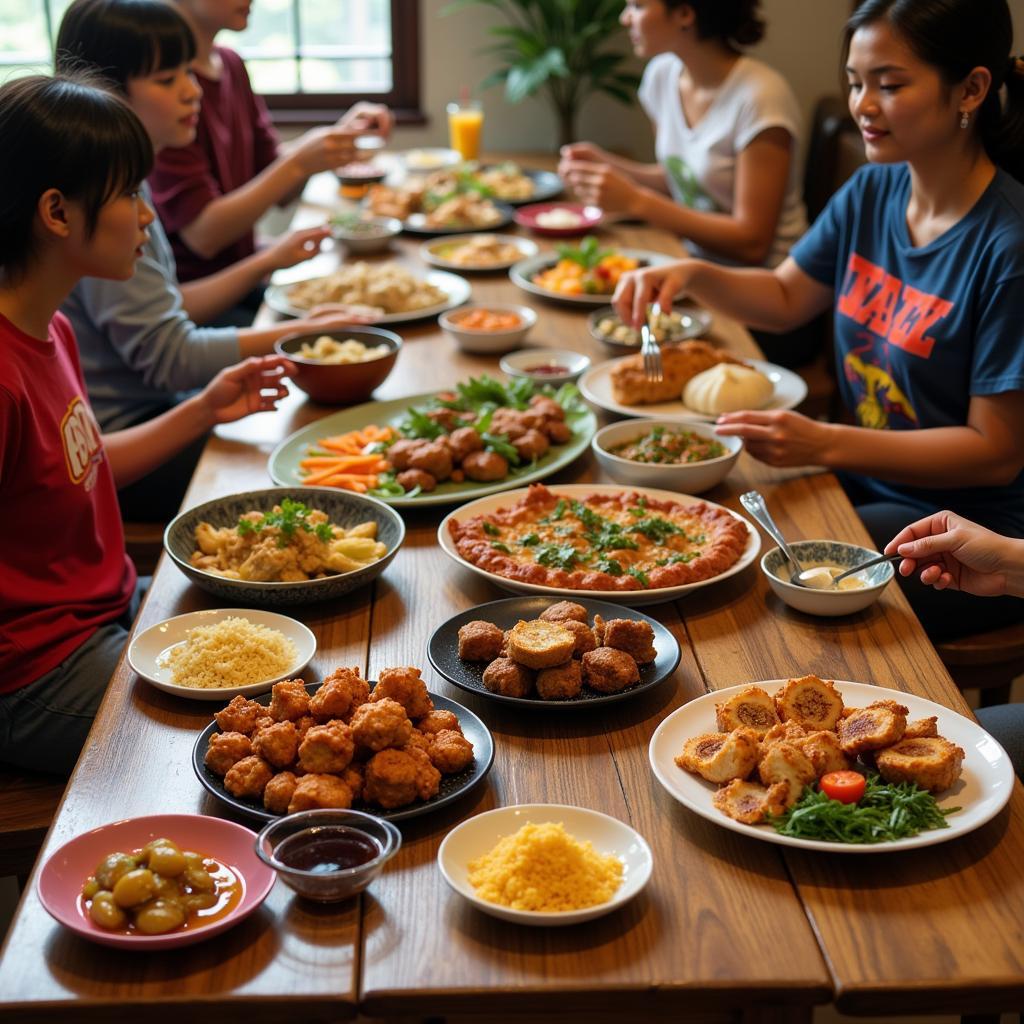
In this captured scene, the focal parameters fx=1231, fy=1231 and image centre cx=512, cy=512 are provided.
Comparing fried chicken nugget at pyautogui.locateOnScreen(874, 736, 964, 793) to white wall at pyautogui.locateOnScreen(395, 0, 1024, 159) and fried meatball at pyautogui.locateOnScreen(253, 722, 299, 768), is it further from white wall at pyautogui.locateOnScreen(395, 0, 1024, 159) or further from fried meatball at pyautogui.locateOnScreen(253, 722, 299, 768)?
white wall at pyautogui.locateOnScreen(395, 0, 1024, 159)

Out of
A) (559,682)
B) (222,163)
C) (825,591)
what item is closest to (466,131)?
(222,163)

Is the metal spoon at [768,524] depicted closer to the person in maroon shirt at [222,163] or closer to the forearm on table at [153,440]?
the forearm on table at [153,440]

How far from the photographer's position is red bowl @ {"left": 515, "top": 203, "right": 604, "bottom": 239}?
3.84 metres

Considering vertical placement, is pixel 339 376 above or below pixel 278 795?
below

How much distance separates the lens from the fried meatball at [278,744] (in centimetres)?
134

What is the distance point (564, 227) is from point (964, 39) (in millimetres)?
1784

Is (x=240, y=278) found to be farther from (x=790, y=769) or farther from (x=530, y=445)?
(x=790, y=769)

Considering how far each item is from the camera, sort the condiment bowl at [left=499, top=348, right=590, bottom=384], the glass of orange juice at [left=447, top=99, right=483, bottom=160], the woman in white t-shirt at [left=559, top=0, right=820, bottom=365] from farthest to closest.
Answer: the glass of orange juice at [left=447, top=99, right=483, bottom=160]
the woman in white t-shirt at [left=559, top=0, right=820, bottom=365]
the condiment bowl at [left=499, top=348, right=590, bottom=384]

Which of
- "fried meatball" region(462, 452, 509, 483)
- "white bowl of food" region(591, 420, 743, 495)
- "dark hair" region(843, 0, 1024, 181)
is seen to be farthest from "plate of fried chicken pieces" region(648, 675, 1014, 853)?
"dark hair" region(843, 0, 1024, 181)

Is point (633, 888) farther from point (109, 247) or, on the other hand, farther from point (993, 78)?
point (993, 78)

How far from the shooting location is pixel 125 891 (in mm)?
A: 1174

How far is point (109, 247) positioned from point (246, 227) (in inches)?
62.9

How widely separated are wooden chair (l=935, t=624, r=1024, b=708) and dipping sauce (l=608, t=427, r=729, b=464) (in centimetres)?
57

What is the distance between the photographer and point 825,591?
1.75 metres
